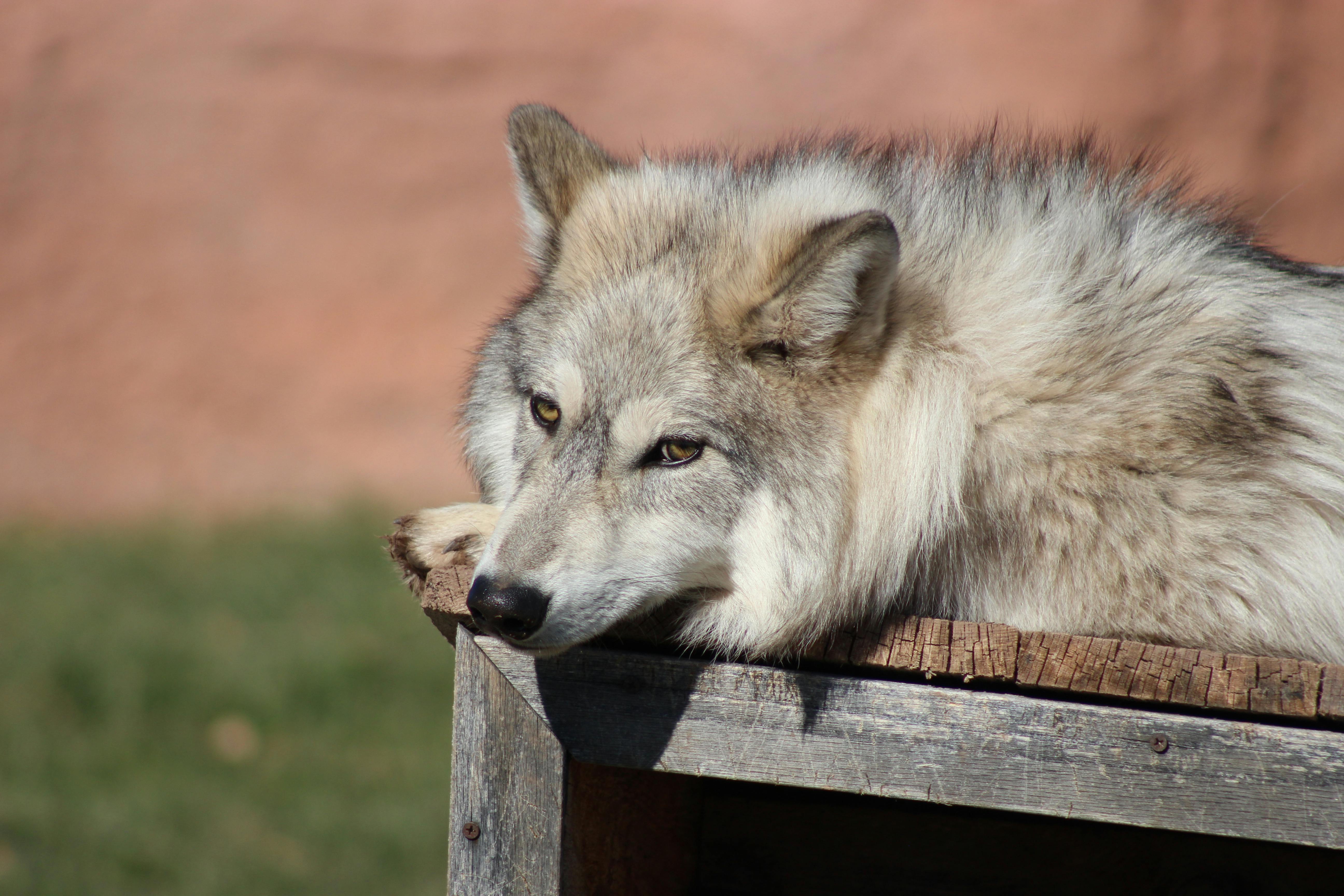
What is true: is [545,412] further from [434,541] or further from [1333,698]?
[1333,698]

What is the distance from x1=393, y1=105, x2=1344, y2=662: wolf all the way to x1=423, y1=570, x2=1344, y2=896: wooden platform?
Result: 0.17m

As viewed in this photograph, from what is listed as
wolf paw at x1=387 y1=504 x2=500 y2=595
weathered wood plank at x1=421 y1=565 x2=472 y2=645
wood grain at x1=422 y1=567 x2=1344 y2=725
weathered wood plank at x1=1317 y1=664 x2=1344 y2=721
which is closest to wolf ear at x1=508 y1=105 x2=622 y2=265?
wolf paw at x1=387 y1=504 x2=500 y2=595

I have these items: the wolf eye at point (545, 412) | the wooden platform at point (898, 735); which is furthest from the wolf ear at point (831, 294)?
the wooden platform at point (898, 735)

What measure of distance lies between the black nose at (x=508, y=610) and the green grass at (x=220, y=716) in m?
3.77

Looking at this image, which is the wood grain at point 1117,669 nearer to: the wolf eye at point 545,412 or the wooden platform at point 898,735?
the wooden platform at point 898,735

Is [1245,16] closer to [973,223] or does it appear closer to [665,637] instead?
[973,223]

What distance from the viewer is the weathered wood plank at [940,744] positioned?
2021mm

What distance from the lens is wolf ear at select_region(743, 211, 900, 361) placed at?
7.67ft

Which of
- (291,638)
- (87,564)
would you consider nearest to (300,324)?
(87,564)

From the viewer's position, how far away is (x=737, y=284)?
2.54 meters

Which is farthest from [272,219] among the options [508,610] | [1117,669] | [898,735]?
[1117,669]

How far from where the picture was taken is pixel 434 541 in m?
2.75

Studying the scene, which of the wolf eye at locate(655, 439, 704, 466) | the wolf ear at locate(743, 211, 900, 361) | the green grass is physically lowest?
the green grass

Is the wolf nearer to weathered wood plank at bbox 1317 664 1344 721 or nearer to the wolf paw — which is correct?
the wolf paw
